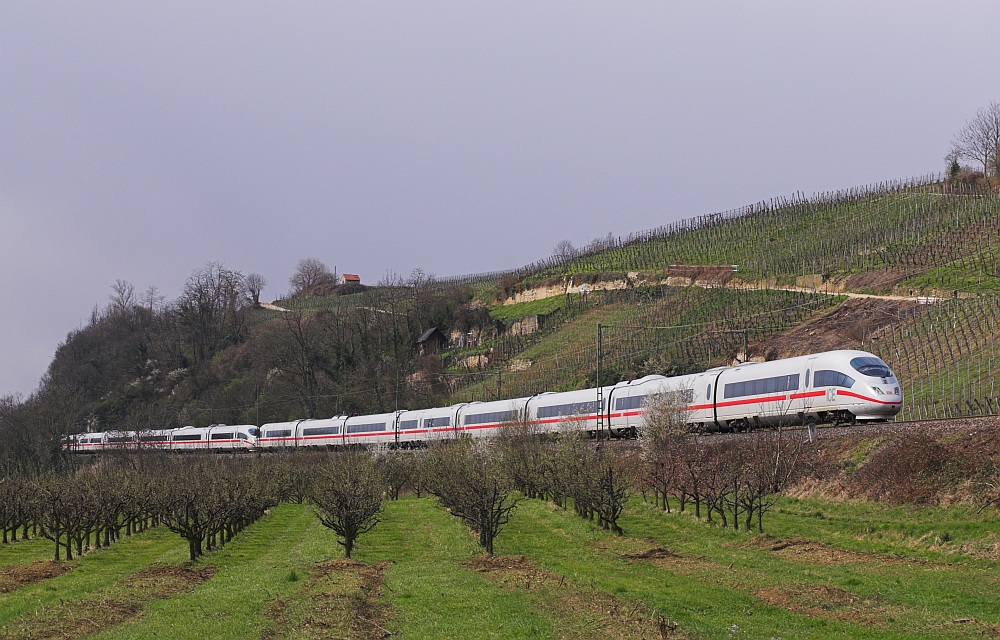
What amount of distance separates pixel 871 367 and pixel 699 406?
11.5 meters

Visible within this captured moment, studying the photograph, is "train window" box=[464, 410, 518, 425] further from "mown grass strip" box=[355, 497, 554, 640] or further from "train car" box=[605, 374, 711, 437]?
"mown grass strip" box=[355, 497, 554, 640]

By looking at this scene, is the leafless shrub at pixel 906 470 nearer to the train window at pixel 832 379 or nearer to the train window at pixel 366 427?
the train window at pixel 832 379

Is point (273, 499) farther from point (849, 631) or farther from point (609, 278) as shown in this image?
point (609, 278)

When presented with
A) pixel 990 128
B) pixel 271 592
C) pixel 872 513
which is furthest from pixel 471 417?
pixel 990 128

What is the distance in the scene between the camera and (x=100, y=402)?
17575cm

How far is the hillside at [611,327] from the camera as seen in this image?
236 ft

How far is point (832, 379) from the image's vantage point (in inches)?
1734

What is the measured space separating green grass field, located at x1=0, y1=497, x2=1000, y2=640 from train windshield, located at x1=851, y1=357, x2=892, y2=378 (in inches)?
298

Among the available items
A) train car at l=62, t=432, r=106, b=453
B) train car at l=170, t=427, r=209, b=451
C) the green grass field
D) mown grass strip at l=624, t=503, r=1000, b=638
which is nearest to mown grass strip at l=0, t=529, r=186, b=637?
the green grass field

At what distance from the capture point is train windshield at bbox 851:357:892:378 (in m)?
42.9

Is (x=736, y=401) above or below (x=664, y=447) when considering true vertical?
above

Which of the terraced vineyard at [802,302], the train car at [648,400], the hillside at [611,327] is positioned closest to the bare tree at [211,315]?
the hillside at [611,327]

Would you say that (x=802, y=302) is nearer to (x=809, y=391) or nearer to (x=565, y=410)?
(x=565, y=410)

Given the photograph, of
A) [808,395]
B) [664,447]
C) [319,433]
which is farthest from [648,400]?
[319,433]
